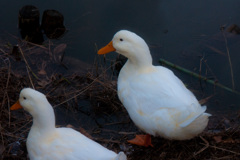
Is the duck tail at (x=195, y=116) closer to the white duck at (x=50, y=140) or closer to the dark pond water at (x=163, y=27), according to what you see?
the white duck at (x=50, y=140)

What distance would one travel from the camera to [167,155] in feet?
12.9

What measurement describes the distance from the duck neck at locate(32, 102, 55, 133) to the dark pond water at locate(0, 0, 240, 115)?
189cm

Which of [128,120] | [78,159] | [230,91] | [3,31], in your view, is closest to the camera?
[78,159]

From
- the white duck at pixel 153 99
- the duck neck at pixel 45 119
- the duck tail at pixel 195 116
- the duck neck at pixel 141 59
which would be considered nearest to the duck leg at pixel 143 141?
the white duck at pixel 153 99

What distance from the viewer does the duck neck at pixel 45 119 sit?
Result: 11.1ft

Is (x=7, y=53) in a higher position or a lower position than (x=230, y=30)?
lower

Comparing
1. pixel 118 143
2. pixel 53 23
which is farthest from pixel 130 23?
pixel 118 143

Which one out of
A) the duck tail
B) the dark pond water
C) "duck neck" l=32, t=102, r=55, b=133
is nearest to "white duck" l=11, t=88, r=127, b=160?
"duck neck" l=32, t=102, r=55, b=133

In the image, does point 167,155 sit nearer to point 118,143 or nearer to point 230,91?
point 118,143

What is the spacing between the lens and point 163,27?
19.1ft

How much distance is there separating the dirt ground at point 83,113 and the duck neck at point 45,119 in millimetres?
619

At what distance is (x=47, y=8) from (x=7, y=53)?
122 centimetres

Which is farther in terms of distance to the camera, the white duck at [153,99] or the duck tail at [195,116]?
the white duck at [153,99]

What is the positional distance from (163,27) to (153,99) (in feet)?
7.54
